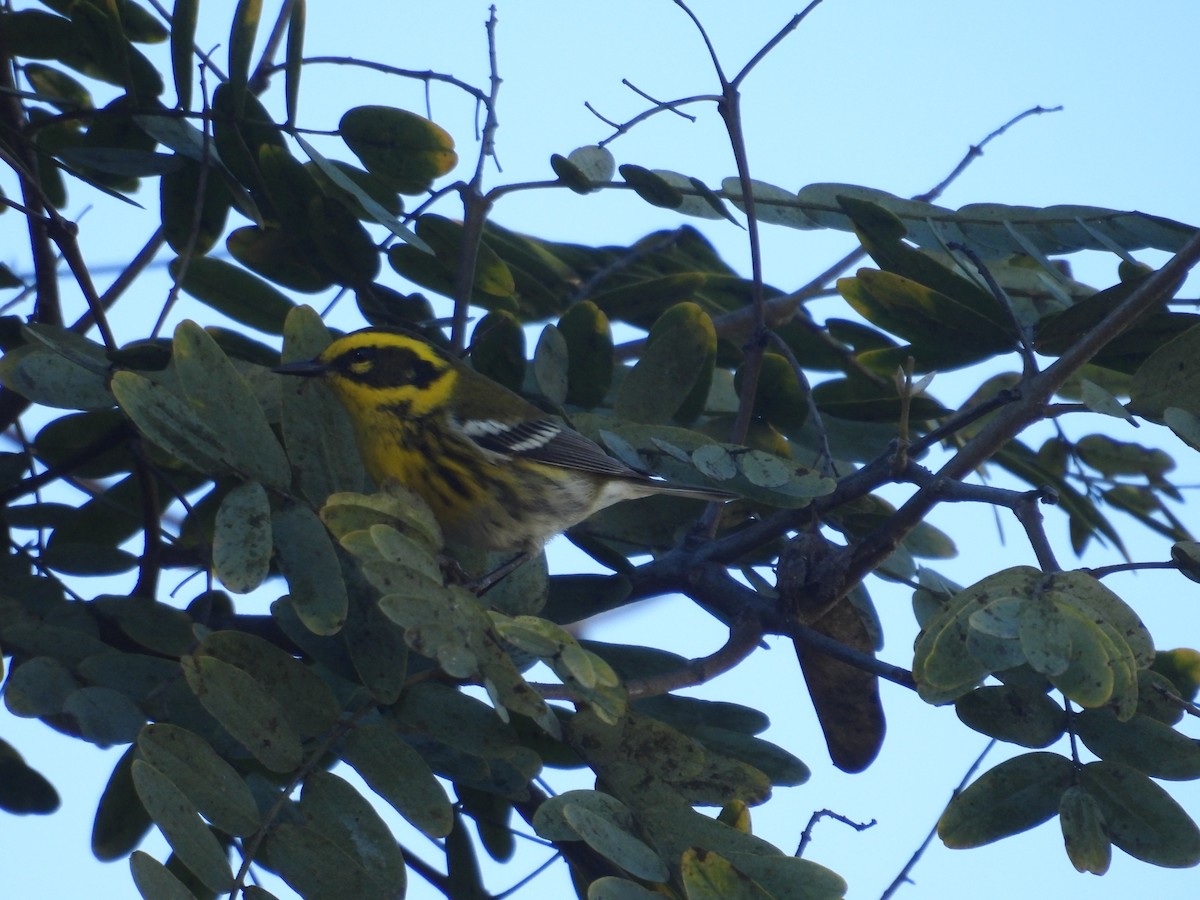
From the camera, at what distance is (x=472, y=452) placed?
3566 millimetres

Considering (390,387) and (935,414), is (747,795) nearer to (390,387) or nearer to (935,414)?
(935,414)

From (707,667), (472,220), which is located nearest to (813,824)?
(707,667)

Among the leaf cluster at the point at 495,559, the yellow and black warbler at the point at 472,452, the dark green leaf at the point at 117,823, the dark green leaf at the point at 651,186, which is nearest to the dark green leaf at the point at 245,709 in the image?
the leaf cluster at the point at 495,559

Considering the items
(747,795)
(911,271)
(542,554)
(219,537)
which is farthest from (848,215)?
(219,537)

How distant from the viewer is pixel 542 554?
2.57m

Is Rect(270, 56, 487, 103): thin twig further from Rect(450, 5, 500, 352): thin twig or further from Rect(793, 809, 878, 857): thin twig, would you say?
Rect(793, 809, 878, 857): thin twig

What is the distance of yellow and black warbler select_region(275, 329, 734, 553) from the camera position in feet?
10.7

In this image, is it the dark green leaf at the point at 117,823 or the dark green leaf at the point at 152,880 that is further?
the dark green leaf at the point at 117,823

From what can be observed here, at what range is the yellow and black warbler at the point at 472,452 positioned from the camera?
10.7ft

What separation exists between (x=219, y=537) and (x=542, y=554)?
727 millimetres

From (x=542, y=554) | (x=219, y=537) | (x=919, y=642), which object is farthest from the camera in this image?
(x=542, y=554)

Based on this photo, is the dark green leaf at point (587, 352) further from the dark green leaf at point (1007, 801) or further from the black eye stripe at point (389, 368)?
the dark green leaf at point (1007, 801)

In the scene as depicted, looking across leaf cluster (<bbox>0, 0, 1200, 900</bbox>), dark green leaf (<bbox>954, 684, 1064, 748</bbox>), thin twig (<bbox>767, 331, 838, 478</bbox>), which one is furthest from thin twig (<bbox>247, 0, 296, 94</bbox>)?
dark green leaf (<bbox>954, 684, 1064, 748</bbox>)

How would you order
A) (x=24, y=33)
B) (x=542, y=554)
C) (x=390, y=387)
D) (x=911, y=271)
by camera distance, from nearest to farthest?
(x=542, y=554), (x=911, y=271), (x=24, y=33), (x=390, y=387)
